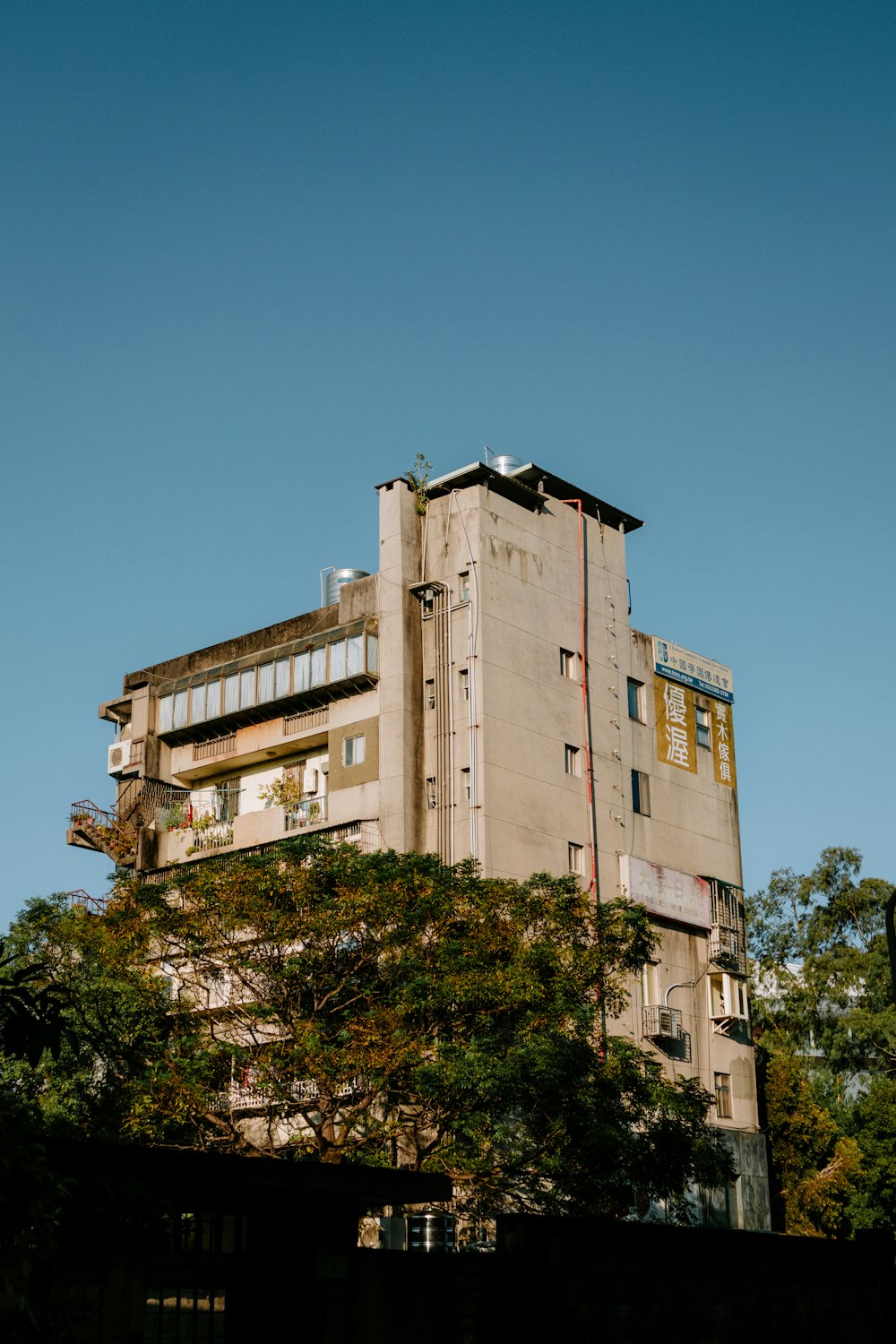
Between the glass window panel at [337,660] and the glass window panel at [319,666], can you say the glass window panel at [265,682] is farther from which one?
the glass window panel at [337,660]

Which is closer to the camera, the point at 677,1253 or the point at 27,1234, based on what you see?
the point at 27,1234

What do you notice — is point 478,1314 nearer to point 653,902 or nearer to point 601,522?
point 653,902

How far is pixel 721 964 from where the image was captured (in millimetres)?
49469

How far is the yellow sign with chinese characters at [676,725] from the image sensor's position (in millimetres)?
51000

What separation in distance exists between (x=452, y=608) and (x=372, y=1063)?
56.8 feet

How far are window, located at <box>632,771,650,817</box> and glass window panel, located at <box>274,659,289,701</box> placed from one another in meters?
11.3

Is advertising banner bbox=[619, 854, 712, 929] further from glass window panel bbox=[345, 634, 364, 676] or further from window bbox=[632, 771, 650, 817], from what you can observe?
glass window panel bbox=[345, 634, 364, 676]

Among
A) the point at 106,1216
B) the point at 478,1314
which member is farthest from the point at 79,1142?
the point at 478,1314

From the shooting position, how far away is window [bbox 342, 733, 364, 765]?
1809 inches

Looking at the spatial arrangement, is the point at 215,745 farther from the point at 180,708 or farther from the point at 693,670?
the point at 693,670

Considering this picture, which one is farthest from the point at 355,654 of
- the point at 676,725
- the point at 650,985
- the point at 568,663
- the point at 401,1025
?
the point at 401,1025

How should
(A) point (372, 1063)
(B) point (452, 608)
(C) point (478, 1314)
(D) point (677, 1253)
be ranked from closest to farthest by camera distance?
(C) point (478, 1314) → (D) point (677, 1253) → (A) point (372, 1063) → (B) point (452, 608)

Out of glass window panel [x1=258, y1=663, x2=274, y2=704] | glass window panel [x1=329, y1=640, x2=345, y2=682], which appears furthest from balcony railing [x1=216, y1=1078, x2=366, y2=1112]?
glass window panel [x1=258, y1=663, x2=274, y2=704]

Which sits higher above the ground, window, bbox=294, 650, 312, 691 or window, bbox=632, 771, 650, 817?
window, bbox=294, 650, 312, 691
